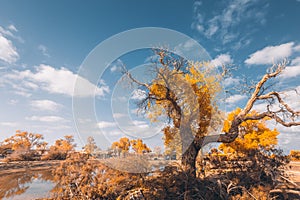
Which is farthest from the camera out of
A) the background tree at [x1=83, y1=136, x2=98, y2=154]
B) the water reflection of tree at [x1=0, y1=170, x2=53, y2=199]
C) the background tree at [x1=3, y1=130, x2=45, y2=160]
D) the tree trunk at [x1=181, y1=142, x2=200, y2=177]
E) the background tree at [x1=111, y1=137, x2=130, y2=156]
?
the background tree at [x1=3, y1=130, x2=45, y2=160]

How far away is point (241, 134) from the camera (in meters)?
16.6

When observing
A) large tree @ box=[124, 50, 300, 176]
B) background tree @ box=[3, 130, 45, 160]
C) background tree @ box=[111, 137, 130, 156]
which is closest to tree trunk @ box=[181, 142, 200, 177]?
large tree @ box=[124, 50, 300, 176]

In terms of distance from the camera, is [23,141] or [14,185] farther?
[23,141]

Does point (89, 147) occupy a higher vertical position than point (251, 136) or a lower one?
lower

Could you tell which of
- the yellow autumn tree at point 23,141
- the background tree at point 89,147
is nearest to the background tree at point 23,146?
the yellow autumn tree at point 23,141

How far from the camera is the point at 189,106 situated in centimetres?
884

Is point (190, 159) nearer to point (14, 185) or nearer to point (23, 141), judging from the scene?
point (14, 185)

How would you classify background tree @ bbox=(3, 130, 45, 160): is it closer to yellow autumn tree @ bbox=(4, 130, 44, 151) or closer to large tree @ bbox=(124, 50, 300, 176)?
yellow autumn tree @ bbox=(4, 130, 44, 151)

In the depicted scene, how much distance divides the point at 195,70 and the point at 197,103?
2400 millimetres

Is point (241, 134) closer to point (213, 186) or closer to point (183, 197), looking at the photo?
point (213, 186)

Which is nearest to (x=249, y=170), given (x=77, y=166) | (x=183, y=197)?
(x=183, y=197)

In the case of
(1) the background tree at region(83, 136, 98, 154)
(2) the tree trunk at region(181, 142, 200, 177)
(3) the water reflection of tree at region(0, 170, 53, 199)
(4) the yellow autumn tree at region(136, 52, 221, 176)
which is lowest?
(3) the water reflection of tree at region(0, 170, 53, 199)

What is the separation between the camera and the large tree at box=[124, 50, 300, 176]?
25.7ft

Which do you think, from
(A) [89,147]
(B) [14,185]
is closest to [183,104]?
(A) [89,147]
